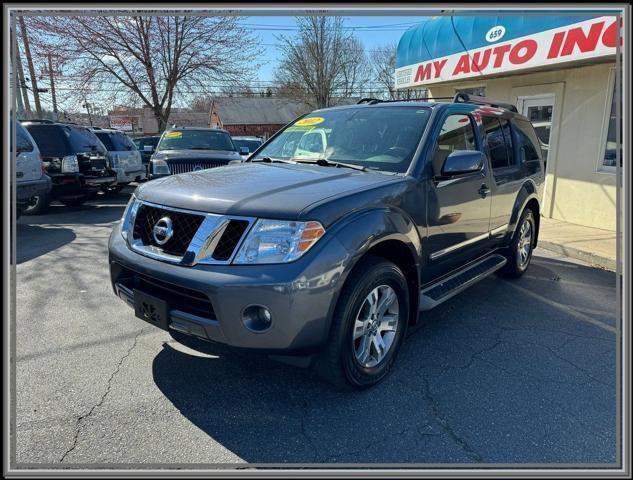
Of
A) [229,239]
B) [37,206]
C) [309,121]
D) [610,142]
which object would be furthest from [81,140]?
[610,142]

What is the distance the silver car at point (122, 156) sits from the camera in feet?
38.4

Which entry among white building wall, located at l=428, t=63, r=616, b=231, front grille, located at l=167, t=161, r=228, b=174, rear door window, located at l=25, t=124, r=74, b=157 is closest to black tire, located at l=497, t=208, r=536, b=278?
white building wall, located at l=428, t=63, r=616, b=231

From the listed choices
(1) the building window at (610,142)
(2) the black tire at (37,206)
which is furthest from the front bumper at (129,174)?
(1) the building window at (610,142)

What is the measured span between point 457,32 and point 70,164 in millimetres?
8822

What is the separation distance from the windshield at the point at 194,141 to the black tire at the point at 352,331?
26.5 feet

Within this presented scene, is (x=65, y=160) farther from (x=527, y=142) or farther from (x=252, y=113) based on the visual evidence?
(x=252, y=113)

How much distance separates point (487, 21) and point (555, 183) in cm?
349

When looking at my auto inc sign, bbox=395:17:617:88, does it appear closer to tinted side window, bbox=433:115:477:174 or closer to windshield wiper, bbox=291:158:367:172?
tinted side window, bbox=433:115:477:174

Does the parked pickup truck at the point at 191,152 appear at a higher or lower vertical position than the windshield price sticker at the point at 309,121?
higher

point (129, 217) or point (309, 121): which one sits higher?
point (309, 121)

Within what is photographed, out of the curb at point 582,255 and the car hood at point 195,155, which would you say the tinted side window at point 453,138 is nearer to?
the curb at point 582,255

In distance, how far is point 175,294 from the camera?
8.28ft

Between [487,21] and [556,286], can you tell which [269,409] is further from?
[487,21]

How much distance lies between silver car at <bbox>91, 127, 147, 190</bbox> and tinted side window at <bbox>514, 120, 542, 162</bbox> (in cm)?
991
